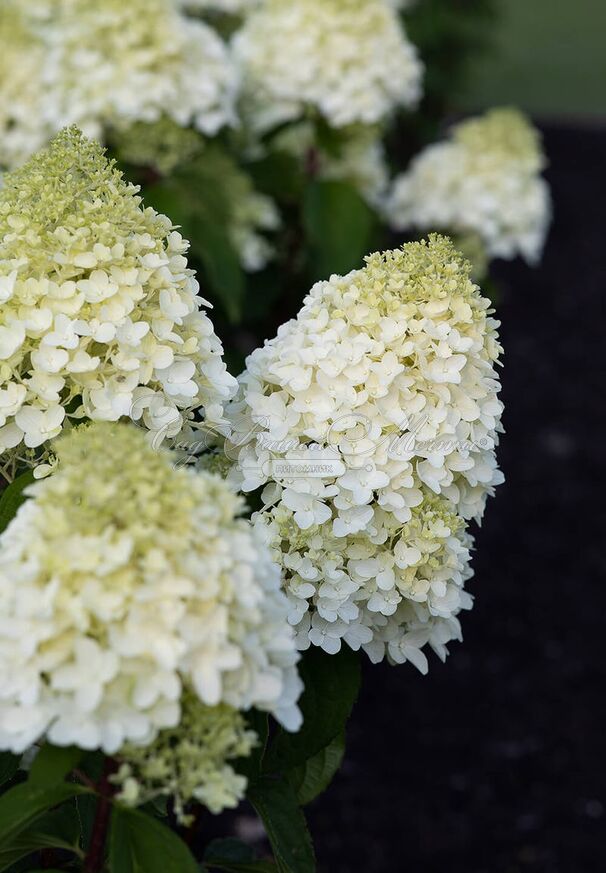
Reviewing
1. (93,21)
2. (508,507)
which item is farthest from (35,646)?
(508,507)

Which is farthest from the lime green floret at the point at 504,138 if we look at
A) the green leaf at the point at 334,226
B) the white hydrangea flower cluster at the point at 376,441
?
the white hydrangea flower cluster at the point at 376,441

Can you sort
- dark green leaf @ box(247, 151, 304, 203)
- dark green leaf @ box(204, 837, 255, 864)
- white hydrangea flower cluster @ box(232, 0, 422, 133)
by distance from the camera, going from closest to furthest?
dark green leaf @ box(204, 837, 255, 864) → white hydrangea flower cluster @ box(232, 0, 422, 133) → dark green leaf @ box(247, 151, 304, 203)

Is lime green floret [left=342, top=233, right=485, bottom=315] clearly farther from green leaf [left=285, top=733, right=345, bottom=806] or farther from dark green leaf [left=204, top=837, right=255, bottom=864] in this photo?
dark green leaf [left=204, top=837, right=255, bottom=864]

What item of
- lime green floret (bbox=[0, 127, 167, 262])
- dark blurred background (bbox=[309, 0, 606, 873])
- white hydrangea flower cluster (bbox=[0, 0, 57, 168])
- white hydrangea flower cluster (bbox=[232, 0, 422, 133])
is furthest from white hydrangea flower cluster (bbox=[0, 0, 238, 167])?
dark blurred background (bbox=[309, 0, 606, 873])

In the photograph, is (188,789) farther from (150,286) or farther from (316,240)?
(316,240)

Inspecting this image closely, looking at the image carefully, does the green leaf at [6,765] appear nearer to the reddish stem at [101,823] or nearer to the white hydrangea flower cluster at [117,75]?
the reddish stem at [101,823]

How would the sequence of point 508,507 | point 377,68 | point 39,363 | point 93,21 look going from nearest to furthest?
point 39,363
point 93,21
point 377,68
point 508,507

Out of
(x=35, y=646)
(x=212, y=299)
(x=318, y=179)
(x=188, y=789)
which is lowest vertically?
(x=212, y=299)
